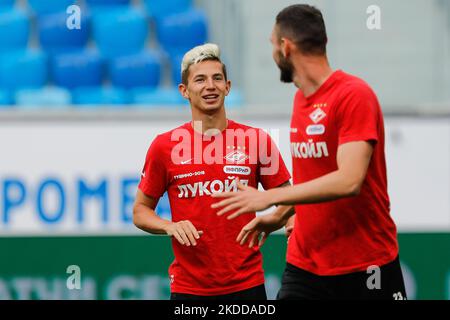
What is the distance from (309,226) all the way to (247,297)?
1.85 ft

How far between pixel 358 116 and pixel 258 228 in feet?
2.45

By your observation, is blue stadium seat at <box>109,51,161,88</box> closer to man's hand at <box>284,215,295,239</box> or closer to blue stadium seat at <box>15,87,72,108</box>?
blue stadium seat at <box>15,87,72,108</box>

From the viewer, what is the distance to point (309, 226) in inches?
183

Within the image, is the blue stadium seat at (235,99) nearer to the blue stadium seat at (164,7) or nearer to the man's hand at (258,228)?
the blue stadium seat at (164,7)

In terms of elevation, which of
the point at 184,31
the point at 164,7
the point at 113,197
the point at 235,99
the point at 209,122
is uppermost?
the point at 164,7

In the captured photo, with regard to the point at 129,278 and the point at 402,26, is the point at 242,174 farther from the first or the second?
the point at 402,26

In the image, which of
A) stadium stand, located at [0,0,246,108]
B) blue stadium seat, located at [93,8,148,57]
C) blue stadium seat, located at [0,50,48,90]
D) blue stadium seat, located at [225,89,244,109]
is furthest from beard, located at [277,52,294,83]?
blue stadium seat, located at [93,8,148,57]

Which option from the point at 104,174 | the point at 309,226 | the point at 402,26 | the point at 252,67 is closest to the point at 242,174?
the point at 309,226

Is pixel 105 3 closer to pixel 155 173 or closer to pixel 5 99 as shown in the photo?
pixel 5 99

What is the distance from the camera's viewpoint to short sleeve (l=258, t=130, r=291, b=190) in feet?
16.8

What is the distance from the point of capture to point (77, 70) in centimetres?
956

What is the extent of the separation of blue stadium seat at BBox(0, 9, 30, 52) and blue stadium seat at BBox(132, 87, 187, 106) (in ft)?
4.71

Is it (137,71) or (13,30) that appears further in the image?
(13,30)

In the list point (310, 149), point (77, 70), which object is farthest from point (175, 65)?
point (310, 149)
